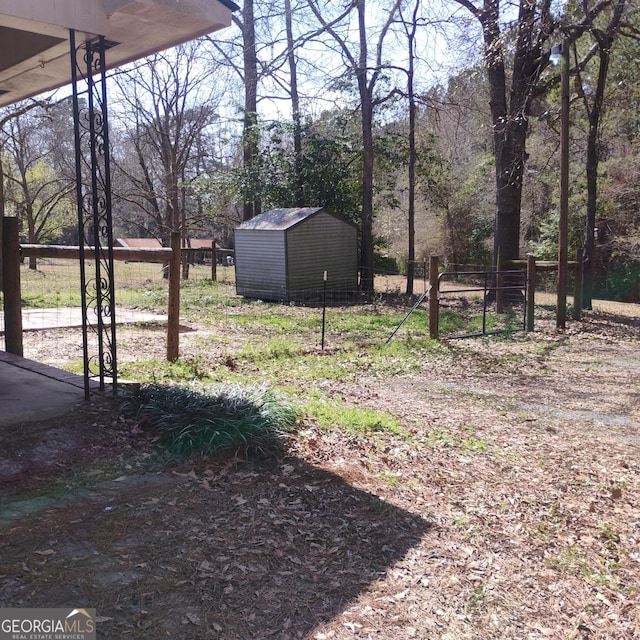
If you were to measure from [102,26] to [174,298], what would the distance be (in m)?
3.27

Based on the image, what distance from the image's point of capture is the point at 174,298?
7.53m

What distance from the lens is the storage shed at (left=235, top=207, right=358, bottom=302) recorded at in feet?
55.3

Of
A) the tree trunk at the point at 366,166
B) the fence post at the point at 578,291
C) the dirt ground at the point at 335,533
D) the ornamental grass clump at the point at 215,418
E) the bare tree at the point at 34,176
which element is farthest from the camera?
the bare tree at the point at 34,176

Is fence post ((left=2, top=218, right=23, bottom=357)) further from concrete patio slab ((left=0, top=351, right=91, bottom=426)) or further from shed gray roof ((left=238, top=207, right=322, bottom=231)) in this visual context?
shed gray roof ((left=238, top=207, right=322, bottom=231))

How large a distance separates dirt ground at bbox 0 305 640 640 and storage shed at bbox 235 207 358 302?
1156 cm

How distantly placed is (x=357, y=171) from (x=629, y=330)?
11.2 m

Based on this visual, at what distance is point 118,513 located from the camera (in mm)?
3490

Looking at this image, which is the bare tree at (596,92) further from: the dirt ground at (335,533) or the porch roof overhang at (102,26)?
the dirt ground at (335,533)

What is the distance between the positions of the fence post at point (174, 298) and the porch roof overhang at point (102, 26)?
6.88ft

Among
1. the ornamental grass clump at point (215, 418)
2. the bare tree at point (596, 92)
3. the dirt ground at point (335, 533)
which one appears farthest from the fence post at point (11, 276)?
the bare tree at point (596, 92)

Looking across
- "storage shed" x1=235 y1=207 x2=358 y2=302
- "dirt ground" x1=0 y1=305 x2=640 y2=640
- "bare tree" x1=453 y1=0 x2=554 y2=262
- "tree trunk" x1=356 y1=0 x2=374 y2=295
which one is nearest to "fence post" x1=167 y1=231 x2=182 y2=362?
"dirt ground" x1=0 y1=305 x2=640 y2=640

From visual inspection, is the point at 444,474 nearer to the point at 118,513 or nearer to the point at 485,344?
the point at 118,513

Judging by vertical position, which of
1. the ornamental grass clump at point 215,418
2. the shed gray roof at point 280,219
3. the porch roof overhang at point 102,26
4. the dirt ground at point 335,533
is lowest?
the dirt ground at point 335,533

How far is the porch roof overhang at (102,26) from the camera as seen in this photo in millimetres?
4613
